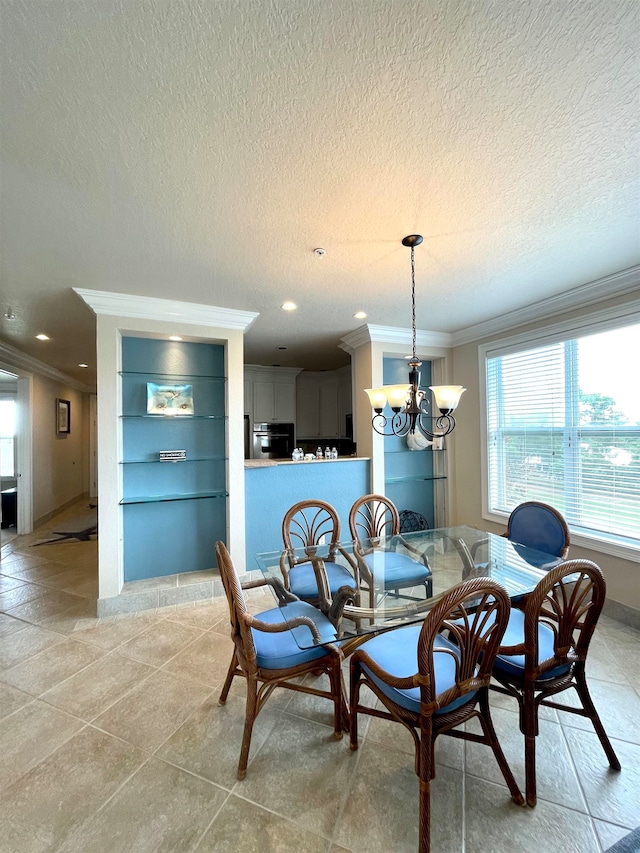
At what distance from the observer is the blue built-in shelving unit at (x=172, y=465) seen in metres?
3.13

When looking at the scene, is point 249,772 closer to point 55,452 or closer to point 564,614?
point 564,614

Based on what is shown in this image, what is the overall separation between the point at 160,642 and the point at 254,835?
1536 millimetres

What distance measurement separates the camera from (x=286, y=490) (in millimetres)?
3613

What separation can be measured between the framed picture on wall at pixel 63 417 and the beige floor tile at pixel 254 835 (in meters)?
7.02

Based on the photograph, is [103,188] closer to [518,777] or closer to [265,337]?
[265,337]

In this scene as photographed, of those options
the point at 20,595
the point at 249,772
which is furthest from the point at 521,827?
the point at 20,595

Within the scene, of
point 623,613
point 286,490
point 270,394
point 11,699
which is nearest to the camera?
point 11,699

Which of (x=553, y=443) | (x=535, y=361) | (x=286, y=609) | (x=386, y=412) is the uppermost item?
(x=535, y=361)

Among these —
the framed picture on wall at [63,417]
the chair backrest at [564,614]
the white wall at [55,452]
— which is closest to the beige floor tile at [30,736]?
the chair backrest at [564,614]

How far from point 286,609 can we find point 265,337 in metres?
3.09

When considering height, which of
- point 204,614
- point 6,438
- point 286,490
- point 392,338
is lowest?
point 204,614

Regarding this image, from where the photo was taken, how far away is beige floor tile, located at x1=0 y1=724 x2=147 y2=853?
4.13 feet

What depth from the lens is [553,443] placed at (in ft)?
10.5

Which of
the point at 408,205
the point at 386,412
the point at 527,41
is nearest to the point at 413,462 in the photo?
the point at 386,412
